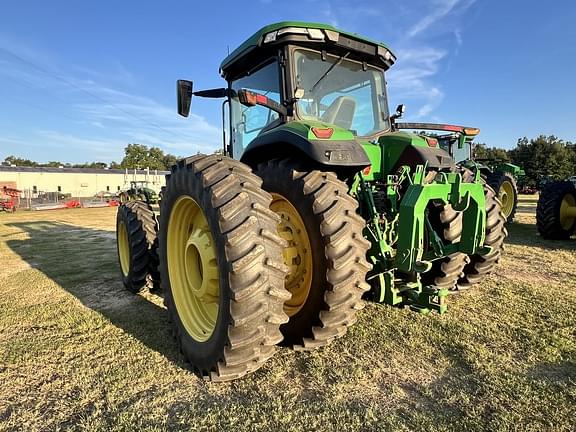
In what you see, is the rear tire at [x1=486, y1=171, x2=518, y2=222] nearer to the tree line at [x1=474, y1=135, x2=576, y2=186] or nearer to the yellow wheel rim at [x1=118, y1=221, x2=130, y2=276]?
the yellow wheel rim at [x1=118, y1=221, x2=130, y2=276]

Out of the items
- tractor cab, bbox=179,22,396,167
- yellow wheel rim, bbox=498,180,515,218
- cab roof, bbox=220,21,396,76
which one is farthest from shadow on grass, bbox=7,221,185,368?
yellow wheel rim, bbox=498,180,515,218

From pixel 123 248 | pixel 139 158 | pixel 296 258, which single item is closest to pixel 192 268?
pixel 296 258

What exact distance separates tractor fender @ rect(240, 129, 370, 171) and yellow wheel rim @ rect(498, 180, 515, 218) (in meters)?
9.40

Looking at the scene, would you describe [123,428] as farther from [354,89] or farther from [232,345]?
[354,89]

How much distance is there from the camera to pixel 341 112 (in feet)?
13.1

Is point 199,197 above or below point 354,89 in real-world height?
below

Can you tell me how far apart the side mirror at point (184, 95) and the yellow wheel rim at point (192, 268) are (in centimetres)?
129

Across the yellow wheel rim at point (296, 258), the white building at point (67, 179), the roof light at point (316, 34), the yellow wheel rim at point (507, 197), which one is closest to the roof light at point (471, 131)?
the roof light at point (316, 34)

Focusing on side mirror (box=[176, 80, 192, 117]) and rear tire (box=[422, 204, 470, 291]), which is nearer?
rear tire (box=[422, 204, 470, 291])

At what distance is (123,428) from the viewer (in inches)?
81.9

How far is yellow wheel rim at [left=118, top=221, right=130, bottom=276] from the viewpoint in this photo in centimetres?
501

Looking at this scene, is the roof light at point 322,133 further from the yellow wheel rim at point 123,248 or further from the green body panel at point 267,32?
the yellow wheel rim at point 123,248

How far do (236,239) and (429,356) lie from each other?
1.77 meters

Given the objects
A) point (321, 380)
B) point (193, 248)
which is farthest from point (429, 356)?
point (193, 248)
